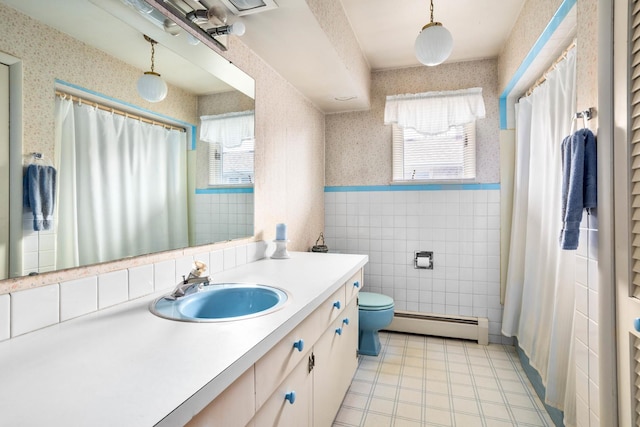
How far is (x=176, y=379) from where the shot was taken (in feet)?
2.04

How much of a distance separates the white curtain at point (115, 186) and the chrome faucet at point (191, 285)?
20cm

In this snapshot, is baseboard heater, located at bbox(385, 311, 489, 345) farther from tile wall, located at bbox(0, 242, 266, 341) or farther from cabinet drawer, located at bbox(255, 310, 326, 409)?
tile wall, located at bbox(0, 242, 266, 341)

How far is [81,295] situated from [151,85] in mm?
793

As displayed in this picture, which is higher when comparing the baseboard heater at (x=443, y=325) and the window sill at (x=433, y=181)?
the window sill at (x=433, y=181)

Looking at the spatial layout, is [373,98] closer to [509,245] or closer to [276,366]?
[509,245]

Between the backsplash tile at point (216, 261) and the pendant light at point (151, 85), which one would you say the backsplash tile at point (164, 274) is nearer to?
the backsplash tile at point (216, 261)

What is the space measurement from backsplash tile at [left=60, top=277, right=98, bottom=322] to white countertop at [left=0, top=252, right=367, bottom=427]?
0.03 meters

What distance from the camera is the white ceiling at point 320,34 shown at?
1.03 metres

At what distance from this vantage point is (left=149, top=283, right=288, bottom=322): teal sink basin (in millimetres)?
1193

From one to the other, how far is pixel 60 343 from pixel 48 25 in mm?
871

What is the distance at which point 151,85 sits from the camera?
124 centimetres

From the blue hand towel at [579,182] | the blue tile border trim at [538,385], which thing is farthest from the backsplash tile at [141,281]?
the blue tile border trim at [538,385]

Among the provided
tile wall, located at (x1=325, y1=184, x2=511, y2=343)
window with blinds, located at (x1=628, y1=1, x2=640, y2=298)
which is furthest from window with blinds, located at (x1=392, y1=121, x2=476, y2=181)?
window with blinds, located at (x1=628, y1=1, x2=640, y2=298)

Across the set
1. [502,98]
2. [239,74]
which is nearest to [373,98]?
[502,98]
